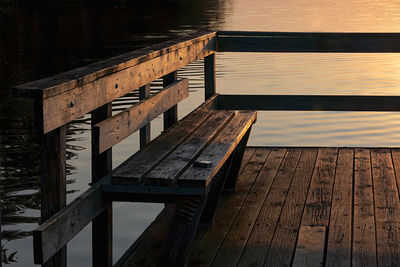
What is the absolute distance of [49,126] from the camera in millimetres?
3648

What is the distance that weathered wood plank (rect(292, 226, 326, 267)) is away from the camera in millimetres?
4633

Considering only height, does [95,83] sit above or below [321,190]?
above

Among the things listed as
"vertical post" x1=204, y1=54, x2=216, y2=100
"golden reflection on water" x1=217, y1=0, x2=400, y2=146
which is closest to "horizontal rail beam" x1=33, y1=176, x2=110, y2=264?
"vertical post" x1=204, y1=54, x2=216, y2=100

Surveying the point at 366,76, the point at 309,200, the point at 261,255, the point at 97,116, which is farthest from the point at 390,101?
the point at 366,76

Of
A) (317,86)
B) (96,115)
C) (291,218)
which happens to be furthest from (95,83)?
(317,86)

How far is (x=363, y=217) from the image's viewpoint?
5445 millimetres

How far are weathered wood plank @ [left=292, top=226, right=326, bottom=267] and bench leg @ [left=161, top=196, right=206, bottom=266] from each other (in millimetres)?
582

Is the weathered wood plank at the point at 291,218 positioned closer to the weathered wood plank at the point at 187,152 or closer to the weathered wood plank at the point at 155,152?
the weathered wood plank at the point at 187,152

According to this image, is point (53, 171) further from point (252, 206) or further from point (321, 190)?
point (321, 190)

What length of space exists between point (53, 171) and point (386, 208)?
265cm

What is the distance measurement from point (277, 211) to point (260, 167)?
1.38 meters

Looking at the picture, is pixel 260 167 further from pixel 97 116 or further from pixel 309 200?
pixel 97 116

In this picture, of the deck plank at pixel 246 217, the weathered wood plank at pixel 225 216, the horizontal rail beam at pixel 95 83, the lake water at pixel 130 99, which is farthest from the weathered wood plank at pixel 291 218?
the lake water at pixel 130 99

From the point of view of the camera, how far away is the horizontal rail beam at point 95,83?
3.62 meters
